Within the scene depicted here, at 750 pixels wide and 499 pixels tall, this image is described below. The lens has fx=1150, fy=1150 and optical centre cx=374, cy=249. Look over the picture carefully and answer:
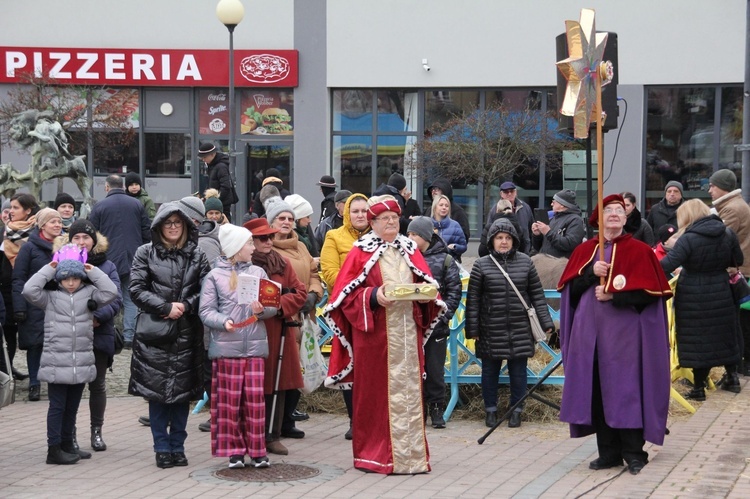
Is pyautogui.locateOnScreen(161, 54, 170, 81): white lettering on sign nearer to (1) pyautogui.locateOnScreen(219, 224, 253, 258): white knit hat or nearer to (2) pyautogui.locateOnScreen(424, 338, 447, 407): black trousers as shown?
(2) pyautogui.locateOnScreen(424, 338, 447, 407): black trousers

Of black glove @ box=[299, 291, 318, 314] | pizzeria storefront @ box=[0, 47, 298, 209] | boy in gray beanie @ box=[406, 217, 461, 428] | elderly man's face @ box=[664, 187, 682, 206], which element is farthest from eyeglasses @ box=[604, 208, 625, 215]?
pizzeria storefront @ box=[0, 47, 298, 209]

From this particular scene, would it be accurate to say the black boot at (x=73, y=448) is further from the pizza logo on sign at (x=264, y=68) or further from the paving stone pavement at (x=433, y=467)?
the pizza logo on sign at (x=264, y=68)

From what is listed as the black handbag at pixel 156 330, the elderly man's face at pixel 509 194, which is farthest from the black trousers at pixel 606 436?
the elderly man's face at pixel 509 194

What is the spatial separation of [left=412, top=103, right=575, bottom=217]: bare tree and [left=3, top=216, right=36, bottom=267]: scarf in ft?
46.4

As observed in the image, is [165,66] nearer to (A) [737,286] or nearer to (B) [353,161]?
(B) [353,161]

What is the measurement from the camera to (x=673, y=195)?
1533cm

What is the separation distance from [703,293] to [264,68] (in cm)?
1759

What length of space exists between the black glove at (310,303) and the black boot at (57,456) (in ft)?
Result: 6.45

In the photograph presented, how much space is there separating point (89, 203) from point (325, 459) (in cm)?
1012

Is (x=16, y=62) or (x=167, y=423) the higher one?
(x=16, y=62)

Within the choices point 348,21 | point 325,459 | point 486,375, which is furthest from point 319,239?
point 348,21

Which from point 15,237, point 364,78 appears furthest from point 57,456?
point 364,78

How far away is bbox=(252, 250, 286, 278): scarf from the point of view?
8.40 meters

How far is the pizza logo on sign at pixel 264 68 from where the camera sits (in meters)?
26.9
